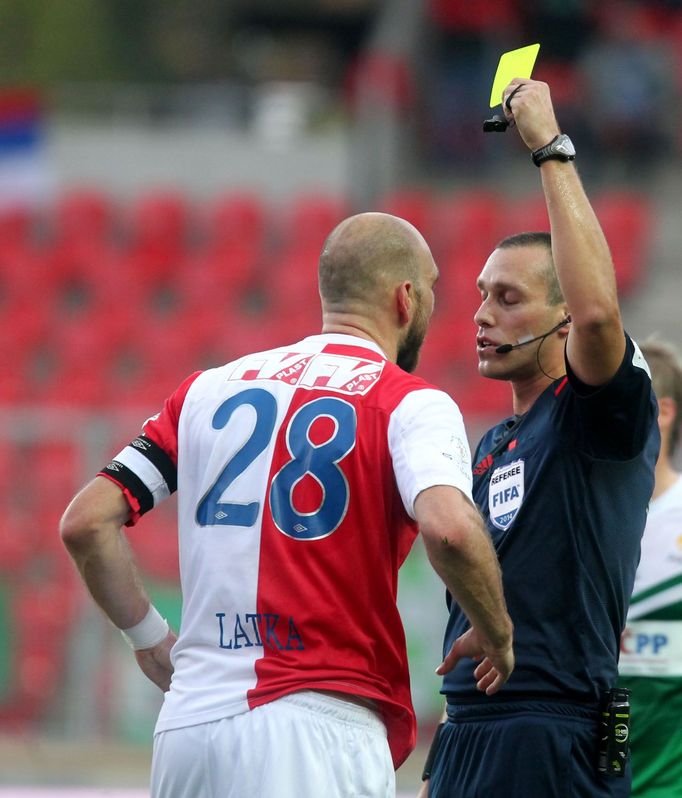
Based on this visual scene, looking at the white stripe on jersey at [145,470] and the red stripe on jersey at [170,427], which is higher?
the red stripe on jersey at [170,427]

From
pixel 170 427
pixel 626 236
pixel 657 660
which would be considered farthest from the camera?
pixel 626 236

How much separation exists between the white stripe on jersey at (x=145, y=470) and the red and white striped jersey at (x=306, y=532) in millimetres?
96

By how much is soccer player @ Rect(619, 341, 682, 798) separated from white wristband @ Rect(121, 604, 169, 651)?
1.49 metres

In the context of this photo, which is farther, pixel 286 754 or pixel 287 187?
pixel 287 187

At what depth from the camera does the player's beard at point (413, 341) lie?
3420mm

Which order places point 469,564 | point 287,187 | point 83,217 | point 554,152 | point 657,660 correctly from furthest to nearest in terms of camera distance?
1. point 287,187
2. point 83,217
3. point 657,660
4. point 554,152
5. point 469,564

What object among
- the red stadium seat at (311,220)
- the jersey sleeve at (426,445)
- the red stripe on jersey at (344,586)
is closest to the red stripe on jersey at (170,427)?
the red stripe on jersey at (344,586)

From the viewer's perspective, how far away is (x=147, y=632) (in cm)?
339

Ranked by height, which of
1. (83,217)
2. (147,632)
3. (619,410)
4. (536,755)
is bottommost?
(536,755)

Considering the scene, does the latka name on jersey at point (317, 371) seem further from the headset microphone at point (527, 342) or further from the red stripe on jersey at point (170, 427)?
the headset microphone at point (527, 342)

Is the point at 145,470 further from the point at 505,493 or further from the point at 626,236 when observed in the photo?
the point at 626,236

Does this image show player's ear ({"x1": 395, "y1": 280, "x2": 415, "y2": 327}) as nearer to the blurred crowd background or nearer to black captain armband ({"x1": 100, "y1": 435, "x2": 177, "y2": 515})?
black captain armband ({"x1": 100, "y1": 435, "x2": 177, "y2": 515})

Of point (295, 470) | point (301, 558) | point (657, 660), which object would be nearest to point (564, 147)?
point (295, 470)

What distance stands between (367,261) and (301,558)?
746 mm
